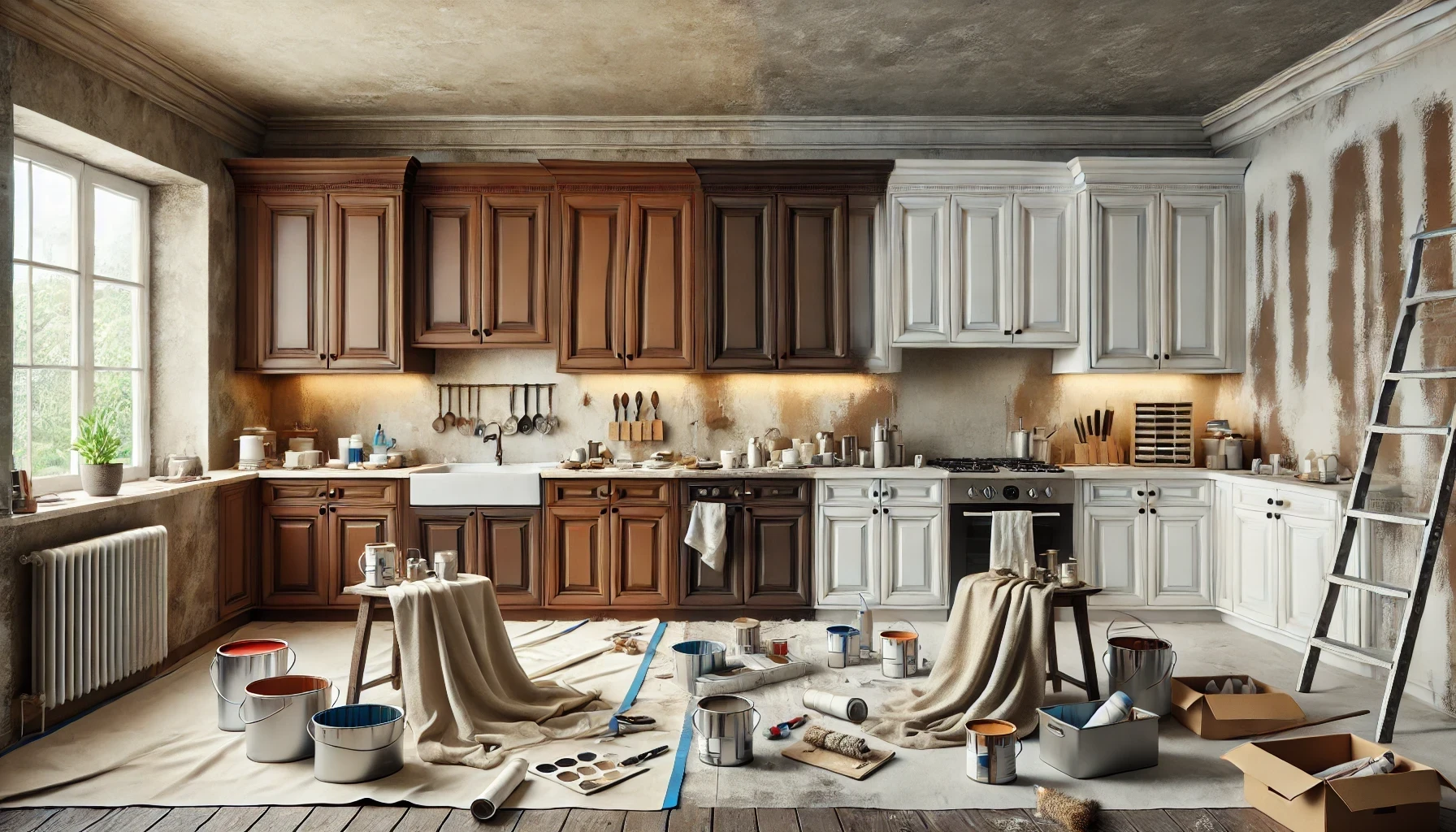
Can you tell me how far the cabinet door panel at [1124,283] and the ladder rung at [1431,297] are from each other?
1.79 metres

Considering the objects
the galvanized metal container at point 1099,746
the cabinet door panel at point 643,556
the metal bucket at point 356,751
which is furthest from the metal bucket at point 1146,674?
the metal bucket at point 356,751

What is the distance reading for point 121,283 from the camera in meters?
5.52

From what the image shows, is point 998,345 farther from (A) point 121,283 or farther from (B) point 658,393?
(A) point 121,283

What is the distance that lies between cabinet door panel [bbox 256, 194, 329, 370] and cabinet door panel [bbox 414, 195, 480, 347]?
64 centimetres

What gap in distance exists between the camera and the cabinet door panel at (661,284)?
6.26 metres

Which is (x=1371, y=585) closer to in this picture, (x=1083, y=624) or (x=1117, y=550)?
(x=1083, y=624)

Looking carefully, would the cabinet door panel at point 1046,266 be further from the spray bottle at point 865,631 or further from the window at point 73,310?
the window at point 73,310

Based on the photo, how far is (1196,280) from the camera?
622 centimetres

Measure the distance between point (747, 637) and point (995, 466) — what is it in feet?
7.19

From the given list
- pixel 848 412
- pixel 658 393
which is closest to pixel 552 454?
pixel 658 393

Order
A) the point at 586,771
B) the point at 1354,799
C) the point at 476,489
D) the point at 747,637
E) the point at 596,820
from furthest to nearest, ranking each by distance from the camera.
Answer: the point at 476,489 → the point at 747,637 → the point at 586,771 → the point at 596,820 → the point at 1354,799

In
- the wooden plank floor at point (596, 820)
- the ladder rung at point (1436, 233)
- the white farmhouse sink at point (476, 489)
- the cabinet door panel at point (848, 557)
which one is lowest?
the wooden plank floor at point (596, 820)

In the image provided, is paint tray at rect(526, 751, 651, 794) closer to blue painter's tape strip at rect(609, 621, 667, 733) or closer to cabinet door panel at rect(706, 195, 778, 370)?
blue painter's tape strip at rect(609, 621, 667, 733)

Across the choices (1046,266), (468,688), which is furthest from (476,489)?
(1046,266)
